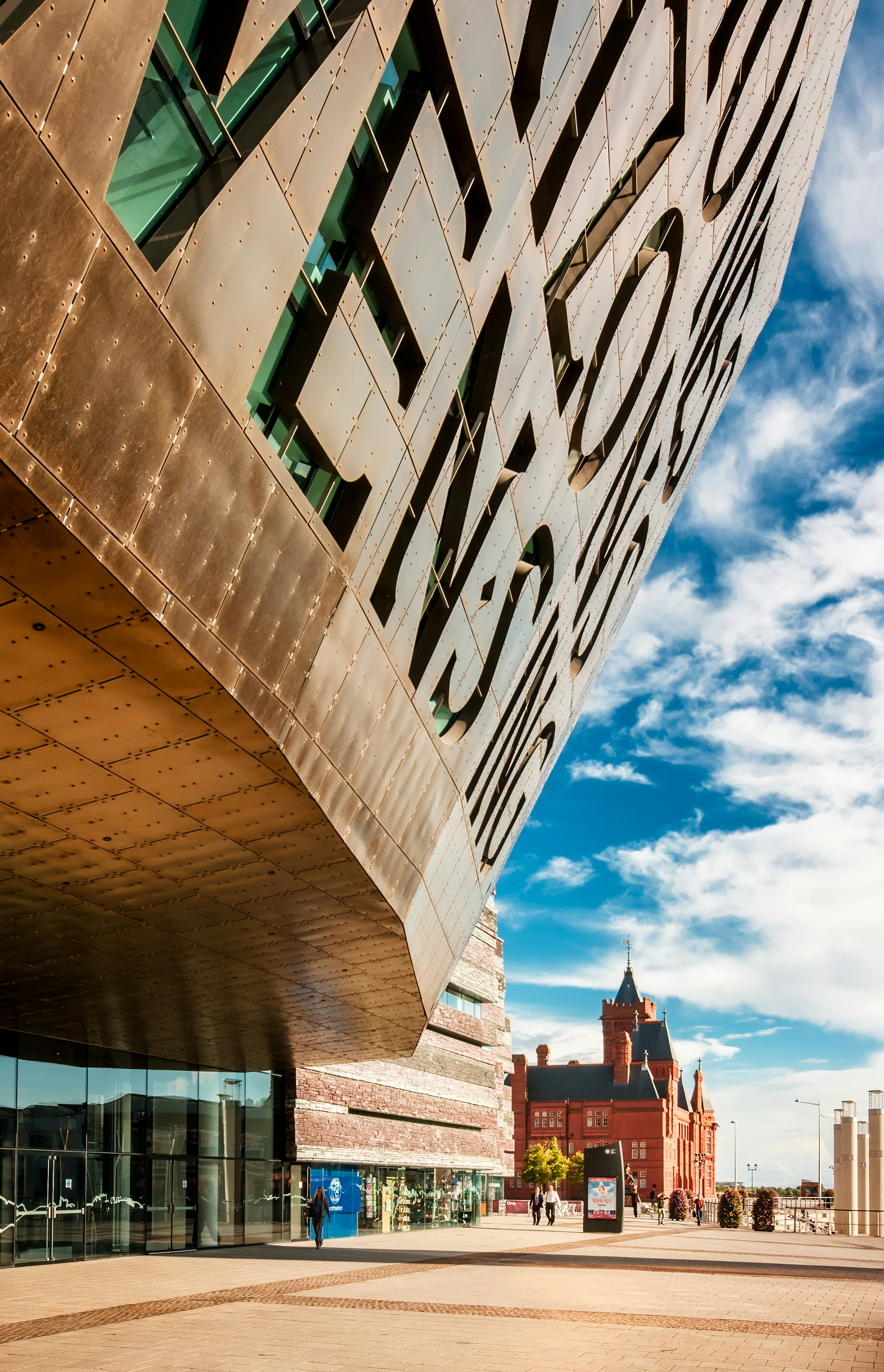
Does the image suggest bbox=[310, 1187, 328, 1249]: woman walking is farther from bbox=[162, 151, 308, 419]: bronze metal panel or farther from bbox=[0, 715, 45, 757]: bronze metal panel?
bbox=[162, 151, 308, 419]: bronze metal panel

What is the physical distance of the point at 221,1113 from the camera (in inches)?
1107

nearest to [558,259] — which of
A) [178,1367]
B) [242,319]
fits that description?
[242,319]

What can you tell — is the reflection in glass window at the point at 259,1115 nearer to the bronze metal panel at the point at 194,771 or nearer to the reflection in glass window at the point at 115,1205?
the reflection in glass window at the point at 115,1205

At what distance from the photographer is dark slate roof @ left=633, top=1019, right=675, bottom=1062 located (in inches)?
5384

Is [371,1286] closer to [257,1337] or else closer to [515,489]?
[257,1337]

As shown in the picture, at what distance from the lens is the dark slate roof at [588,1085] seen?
415ft

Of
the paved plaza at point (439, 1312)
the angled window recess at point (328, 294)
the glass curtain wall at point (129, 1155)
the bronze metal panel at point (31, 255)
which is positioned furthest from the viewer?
the glass curtain wall at point (129, 1155)

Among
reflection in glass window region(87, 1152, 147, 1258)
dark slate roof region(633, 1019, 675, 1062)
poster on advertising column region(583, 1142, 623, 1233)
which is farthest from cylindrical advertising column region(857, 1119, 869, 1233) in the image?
dark slate roof region(633, 1019, 675, 1062)

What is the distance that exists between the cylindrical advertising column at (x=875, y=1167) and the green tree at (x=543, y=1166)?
47360mm

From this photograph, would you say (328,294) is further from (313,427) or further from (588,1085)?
(588,1085)

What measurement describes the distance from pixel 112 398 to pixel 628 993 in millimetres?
146029

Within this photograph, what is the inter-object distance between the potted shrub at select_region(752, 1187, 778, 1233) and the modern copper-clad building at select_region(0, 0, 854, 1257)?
102ft

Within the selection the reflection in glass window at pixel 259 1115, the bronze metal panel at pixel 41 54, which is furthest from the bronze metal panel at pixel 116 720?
the reflection in glass window at pixel 259 1115

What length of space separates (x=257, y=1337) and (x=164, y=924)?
471 cm
